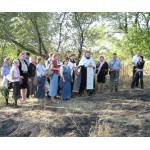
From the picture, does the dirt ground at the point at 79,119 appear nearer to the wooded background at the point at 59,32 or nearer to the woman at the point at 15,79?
the woman at the point at 15,79

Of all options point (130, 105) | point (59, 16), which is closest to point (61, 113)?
point (130, 105)

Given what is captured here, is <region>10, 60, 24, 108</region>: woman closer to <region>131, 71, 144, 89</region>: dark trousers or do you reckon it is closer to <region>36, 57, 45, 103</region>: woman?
<region>36, 57, 45, 103</region>: woman

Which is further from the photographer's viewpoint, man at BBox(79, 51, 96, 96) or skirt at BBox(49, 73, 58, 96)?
man at BBox(79, 51, 96, 96)

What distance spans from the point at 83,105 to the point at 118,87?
15.1ft

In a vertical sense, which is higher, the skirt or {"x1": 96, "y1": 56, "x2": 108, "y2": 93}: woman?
{"x1": 96, "y1": 56, "x2": 108, "y2": 93}: woman

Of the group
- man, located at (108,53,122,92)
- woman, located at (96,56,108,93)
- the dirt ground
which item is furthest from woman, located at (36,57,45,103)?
man, located at (108,53,122,92)

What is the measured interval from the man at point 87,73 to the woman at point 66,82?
1.12 m

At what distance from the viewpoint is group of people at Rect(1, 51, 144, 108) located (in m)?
11.7

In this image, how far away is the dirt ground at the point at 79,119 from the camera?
8540 mm

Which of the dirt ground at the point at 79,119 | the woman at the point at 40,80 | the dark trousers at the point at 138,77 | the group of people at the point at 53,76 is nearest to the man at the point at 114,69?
the group of people at the point at 53,76

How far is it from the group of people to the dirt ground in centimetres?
46

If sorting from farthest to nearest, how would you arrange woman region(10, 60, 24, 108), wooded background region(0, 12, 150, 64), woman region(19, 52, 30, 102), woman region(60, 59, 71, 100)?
wooded background region(0, 12, 150, 64) → woman region(60, 59, 71, 100) → woman region(19, 52, 30, 102) → woman region(10, 60, 24, 108)

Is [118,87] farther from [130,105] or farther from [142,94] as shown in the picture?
[130,105]

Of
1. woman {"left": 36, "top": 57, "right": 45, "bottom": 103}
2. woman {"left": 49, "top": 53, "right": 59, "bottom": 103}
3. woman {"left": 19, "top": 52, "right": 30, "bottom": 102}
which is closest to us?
woman {"left": 19, "top": 52, "right": 30, "bottom": 102}
